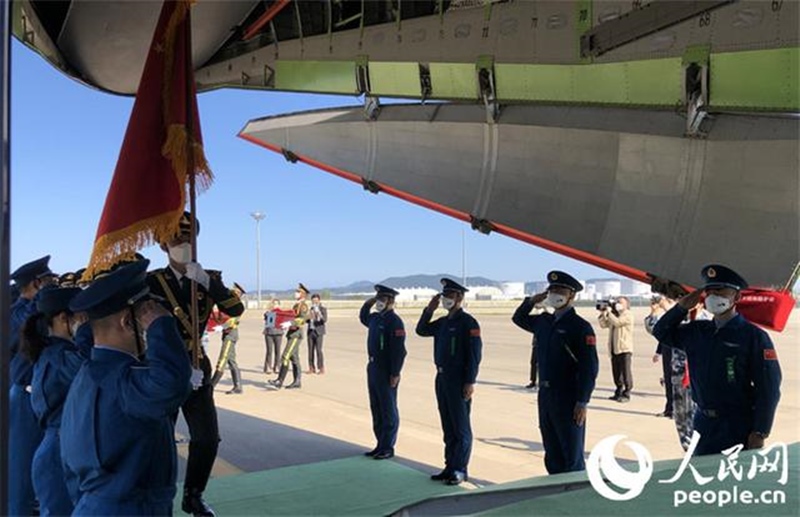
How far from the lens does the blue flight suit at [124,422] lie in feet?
6.61

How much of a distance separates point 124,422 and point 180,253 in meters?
2.15

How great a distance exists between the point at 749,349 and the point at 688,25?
2.55m

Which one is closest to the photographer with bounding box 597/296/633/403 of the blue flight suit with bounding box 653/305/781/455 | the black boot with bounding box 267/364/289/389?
the black boot with bounding box 267/364/289/389

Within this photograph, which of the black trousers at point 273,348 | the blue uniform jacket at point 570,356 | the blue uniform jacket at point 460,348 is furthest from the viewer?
the black trousers at point 273,348

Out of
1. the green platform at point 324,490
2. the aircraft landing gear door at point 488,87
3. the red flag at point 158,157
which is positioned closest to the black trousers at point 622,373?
the green platform at point 324,490

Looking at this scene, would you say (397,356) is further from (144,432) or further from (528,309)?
(144,432)

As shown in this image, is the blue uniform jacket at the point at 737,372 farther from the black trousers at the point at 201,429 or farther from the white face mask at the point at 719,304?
the black trousers at the point at 201,429

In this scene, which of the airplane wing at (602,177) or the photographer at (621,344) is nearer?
the airplane wing at (602,177)

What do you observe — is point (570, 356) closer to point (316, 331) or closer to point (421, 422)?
point (421, 422)

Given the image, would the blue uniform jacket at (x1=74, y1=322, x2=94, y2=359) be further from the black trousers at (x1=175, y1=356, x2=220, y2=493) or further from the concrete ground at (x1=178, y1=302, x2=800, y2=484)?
the concrete ground at (x1=178, y1=302, x2=800, y2=484)

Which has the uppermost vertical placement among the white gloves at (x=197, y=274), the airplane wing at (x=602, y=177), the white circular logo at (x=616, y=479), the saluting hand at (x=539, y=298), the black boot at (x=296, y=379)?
the airplane wing at (x=602, y=177)

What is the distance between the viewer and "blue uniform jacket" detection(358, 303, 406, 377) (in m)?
6.38

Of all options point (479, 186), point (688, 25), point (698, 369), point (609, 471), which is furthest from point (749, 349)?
point (479, 186)

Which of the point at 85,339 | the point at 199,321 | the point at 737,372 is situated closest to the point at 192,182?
the point at 199,321
